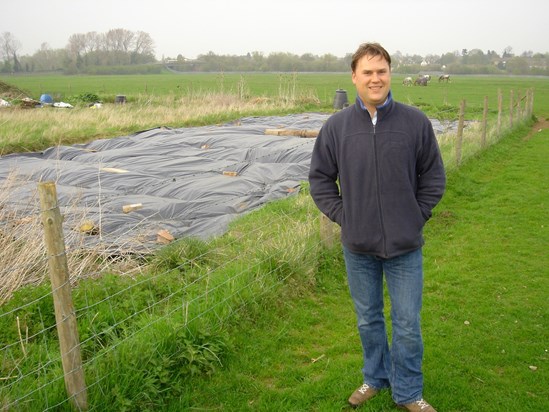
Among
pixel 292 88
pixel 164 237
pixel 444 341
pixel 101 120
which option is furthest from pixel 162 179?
pixel 292 88

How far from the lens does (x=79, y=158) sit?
12117 millimetres

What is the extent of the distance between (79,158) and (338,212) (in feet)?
33.4

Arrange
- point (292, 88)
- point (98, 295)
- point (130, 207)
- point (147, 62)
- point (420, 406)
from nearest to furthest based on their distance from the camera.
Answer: point (420, 406)
point (98, 295)
point (130, 207)
point (292, 88)
point (147, 62)

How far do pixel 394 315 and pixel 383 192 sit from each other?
73 centimetres

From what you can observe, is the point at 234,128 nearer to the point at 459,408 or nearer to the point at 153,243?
the point at 153,243

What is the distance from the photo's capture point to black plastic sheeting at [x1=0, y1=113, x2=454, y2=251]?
699 cm

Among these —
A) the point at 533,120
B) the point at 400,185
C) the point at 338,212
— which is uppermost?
the point at 400,185

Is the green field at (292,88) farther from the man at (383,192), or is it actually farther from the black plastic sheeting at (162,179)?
the man at (383,192)

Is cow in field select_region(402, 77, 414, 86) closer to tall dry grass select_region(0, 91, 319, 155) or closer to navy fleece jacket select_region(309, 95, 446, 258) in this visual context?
tall dry grass select_region(0, 91, 319, 155)

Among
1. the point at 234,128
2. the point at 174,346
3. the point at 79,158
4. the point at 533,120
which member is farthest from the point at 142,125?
the point at 533,120

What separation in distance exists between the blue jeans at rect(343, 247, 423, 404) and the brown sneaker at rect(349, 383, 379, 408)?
0.12 m

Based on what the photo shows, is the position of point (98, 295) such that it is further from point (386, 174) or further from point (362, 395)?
point (386, 174)

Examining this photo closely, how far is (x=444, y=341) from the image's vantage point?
4.34m

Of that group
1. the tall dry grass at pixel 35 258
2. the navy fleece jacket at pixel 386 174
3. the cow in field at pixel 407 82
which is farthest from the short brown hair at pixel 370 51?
the cow in field at pixel 407 82
